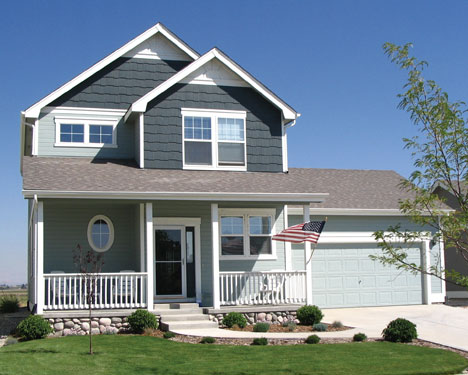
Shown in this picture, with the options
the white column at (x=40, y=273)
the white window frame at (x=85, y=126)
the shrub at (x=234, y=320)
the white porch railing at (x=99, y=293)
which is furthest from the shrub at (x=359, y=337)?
the white window frame at (x=85, y=126)

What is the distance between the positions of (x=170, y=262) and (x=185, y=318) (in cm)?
247

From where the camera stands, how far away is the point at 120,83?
19.1 m

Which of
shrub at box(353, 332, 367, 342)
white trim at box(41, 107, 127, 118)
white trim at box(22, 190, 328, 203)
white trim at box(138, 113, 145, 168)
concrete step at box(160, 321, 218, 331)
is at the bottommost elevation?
shrub at box(353, 332, 367, 342)

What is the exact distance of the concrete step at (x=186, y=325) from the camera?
14664 millimetres

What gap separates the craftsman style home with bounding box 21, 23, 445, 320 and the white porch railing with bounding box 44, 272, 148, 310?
12cm

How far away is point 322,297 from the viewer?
1978cm

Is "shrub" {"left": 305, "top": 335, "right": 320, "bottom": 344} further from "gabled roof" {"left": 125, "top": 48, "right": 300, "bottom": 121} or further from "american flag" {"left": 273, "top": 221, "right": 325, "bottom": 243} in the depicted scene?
"gabled roof" {"left": 125, "top": 48, "right": 300, "bottom": 121}

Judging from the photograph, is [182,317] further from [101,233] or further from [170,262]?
[101,233]

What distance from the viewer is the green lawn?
1030 centimetres

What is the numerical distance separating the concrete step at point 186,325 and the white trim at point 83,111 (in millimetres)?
7060

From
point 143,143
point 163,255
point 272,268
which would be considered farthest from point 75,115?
point 272,268

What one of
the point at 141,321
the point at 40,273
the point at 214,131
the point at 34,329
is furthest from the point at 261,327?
the point at 214,131

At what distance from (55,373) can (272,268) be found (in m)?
9.57

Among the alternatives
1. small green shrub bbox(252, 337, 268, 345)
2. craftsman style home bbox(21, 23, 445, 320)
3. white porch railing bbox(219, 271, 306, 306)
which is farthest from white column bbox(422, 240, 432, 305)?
small green shrub bbox(252, 337, 268, 345)
